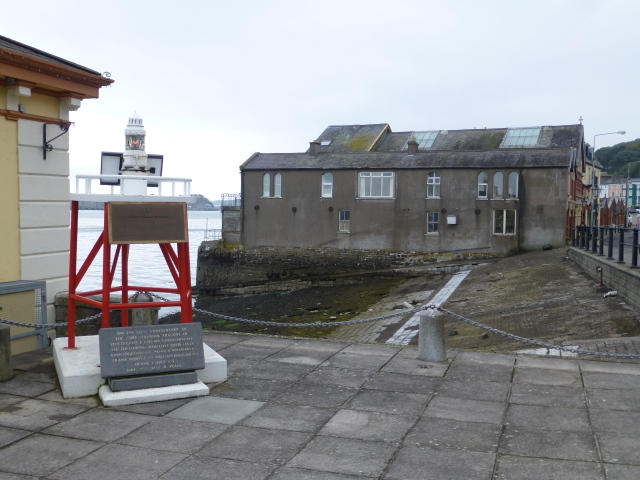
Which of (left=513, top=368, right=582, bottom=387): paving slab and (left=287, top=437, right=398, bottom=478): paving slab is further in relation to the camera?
(left=513, top=368, right=582, bottom=387): paving slab

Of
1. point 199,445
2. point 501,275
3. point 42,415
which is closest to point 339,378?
point 199,445

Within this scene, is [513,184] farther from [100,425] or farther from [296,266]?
[100,425]

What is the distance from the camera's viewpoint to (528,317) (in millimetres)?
18484

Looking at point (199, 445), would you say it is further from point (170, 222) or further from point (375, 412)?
point (170, 222)

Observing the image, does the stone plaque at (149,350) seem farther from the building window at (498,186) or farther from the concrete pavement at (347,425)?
the building window at (498,186)

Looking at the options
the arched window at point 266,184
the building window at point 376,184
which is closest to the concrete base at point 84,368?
the building window at point 376,184

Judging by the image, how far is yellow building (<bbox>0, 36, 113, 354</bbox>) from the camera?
349 inches

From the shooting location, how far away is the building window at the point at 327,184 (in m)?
42.4

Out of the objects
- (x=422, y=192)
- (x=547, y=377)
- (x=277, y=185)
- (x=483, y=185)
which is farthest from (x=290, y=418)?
(x=277, y=185)

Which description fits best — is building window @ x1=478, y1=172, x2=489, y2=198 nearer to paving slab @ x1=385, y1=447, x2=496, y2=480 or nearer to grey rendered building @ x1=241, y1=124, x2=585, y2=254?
grey rendered building @ x1=241, y1=124, x2=585, y2=254

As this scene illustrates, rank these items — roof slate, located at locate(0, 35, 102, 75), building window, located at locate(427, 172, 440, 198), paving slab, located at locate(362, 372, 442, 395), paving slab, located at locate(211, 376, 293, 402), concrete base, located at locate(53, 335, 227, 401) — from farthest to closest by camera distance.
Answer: building window, located at locate(427, 172, 440, 198) < roof slate, located at locate(0, 35, 102, 75) < paving slab, located at locate(362, 372, 442, 395) < paving slab, located at locate(211, 376, 293, 402) < concrete base, located at locate(53, 335, 227, 401)

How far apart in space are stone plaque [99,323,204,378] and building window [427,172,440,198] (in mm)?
33847

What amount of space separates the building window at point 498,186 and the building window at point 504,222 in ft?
3.22

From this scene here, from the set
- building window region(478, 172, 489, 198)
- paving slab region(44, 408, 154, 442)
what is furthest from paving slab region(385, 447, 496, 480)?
building window region(478, 172, 489, 198)
